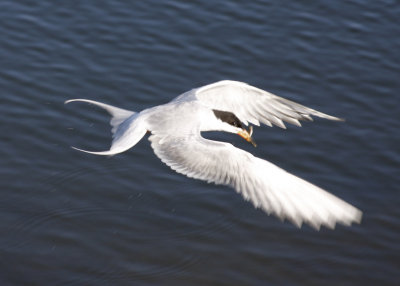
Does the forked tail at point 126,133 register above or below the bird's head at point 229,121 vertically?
below

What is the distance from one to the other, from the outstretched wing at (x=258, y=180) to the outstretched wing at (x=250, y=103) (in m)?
0.89

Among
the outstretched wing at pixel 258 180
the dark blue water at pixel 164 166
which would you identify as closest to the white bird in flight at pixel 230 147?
the outstretched wing at pixel 258 180

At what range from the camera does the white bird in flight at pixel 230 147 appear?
5.63 metres

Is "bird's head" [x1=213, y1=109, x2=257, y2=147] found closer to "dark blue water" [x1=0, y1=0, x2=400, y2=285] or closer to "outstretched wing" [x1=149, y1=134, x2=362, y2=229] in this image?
"outstretched wing" [x1=149, y1=134, x2=362, y2=229]

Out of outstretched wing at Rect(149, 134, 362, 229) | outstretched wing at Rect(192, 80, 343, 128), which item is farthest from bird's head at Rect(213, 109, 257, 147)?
outstretched wing at Rect(149, 134, 362, 229)

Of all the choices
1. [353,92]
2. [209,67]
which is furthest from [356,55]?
[209,67]

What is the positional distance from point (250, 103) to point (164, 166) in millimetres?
1294

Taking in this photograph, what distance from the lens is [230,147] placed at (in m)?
6.21

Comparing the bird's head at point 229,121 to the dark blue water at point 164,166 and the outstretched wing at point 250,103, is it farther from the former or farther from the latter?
the dark blue water at point 164,166

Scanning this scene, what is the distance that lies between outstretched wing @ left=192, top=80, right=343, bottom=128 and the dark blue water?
0.97m

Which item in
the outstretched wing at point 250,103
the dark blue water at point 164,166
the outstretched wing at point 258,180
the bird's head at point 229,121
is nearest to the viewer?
the outstretched wing at point 258,180

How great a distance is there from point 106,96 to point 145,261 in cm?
256

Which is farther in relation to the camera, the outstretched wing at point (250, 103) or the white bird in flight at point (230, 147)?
the outstretched wing at point (250, 103)

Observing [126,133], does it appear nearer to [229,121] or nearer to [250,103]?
[229,121]
